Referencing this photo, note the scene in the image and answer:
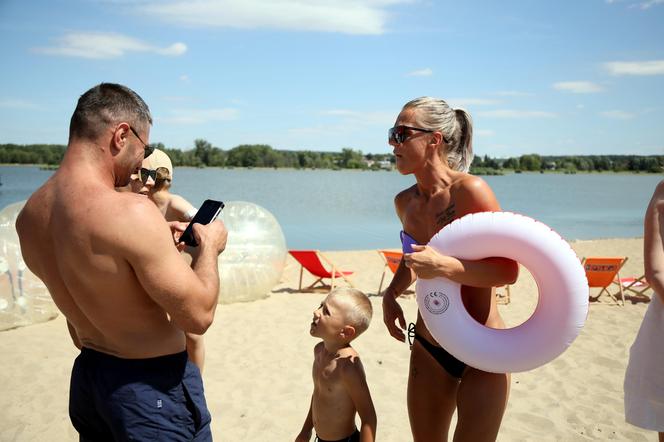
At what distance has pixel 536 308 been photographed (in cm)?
218

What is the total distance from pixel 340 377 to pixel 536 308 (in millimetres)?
979

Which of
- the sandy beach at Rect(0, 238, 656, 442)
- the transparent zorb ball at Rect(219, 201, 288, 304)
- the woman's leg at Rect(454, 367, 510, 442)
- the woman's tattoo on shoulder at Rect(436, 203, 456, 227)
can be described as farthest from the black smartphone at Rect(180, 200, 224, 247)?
the transparent zorb ball at Rect(219, 201, 288, 304)

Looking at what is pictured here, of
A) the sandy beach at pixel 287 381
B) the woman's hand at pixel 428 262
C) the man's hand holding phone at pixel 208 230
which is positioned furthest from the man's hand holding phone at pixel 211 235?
the sandy beach at pixel 287 381

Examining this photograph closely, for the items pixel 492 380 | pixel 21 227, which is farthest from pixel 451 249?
pixel 21 227

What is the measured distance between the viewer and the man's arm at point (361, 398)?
8.43 feet

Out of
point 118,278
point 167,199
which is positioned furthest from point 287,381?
point 118,278

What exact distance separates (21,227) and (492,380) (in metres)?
1.86

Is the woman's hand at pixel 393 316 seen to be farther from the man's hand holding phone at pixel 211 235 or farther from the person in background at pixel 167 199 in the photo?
the person in background at pixel 167 199

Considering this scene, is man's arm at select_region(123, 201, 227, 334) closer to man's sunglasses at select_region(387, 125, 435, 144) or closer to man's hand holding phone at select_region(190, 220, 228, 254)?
man's hand holding phone at select_region(190, 220, 228, 254)

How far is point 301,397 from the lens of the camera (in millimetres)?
4715

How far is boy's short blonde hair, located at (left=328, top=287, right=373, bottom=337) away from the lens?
9.01 feet

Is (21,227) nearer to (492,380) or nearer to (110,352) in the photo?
(110,352)

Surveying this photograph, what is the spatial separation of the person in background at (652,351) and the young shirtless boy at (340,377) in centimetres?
120

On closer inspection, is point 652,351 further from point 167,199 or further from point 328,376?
point 167,199
